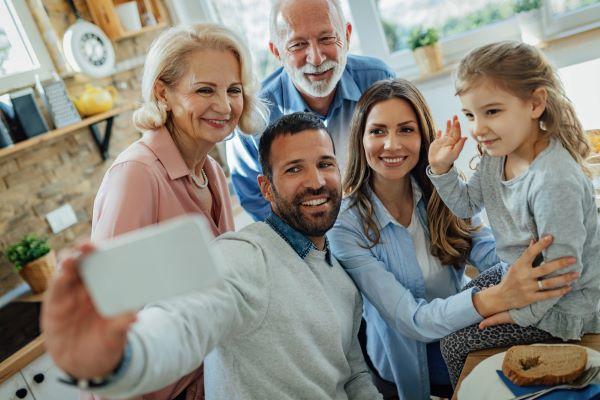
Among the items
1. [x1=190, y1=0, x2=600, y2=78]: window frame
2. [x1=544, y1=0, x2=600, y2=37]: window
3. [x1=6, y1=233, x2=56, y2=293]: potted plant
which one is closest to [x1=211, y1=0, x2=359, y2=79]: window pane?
[x1=190, y1=0, x2=600, y2=78]: window frame

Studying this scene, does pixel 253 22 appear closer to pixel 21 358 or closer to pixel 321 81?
pixel 321 81

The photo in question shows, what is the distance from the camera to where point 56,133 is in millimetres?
2443

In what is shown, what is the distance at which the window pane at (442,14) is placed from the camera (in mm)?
2844

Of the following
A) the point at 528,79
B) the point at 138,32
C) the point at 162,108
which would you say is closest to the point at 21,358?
the point at 162,108

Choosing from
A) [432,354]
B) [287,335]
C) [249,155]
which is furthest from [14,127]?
[432,354]

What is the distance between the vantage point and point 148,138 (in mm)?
1456

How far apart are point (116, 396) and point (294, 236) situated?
2.12 feet

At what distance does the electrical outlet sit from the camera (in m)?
2.57

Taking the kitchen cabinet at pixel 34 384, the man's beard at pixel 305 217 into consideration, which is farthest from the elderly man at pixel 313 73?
the kitchen cabinet at pixel 34 384

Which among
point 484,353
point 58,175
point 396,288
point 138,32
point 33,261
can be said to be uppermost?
point 138,32

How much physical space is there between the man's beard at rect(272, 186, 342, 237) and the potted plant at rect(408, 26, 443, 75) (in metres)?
1.83

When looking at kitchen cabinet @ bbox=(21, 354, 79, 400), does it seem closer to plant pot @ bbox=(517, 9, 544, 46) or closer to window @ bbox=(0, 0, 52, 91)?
window @ bbox=(0, 0, 52, 91)

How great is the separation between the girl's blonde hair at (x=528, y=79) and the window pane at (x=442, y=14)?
1898 millimetres

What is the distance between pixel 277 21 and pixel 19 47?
1.46 meters
